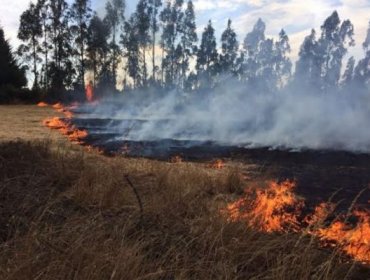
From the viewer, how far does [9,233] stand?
5.03 metres

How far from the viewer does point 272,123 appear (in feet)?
62.8

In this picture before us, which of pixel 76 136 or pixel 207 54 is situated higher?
pixel 207 54

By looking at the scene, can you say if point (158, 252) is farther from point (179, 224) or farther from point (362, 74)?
point (362, 74)

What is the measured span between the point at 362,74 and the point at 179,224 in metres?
24.9

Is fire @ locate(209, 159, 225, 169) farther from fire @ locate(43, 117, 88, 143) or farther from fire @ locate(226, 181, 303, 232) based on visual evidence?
fire @ locate(43, 117, 88, 143)

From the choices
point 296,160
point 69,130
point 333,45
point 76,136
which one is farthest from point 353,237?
point 333,45

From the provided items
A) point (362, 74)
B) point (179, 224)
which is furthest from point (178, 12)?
point (179, 224)

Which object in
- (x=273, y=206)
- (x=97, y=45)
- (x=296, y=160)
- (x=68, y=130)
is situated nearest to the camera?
(x=273, y=206)

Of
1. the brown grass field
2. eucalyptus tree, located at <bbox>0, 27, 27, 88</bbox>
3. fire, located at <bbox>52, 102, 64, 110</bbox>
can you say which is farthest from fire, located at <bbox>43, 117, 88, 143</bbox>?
eucalyptus tree, located at <bbox>0, 27, 27, 88</bbox>

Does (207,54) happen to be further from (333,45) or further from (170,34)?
(333,45)

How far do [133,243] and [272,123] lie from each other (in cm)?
1479

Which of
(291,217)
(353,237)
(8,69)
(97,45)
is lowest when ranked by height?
(291,217)

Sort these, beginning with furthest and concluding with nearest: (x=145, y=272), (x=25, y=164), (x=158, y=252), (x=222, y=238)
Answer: (x=25, y=164), (x=222, y=238), (x=158, y=252), (x=145, y=272)

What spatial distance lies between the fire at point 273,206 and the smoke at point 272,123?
4984 mm
